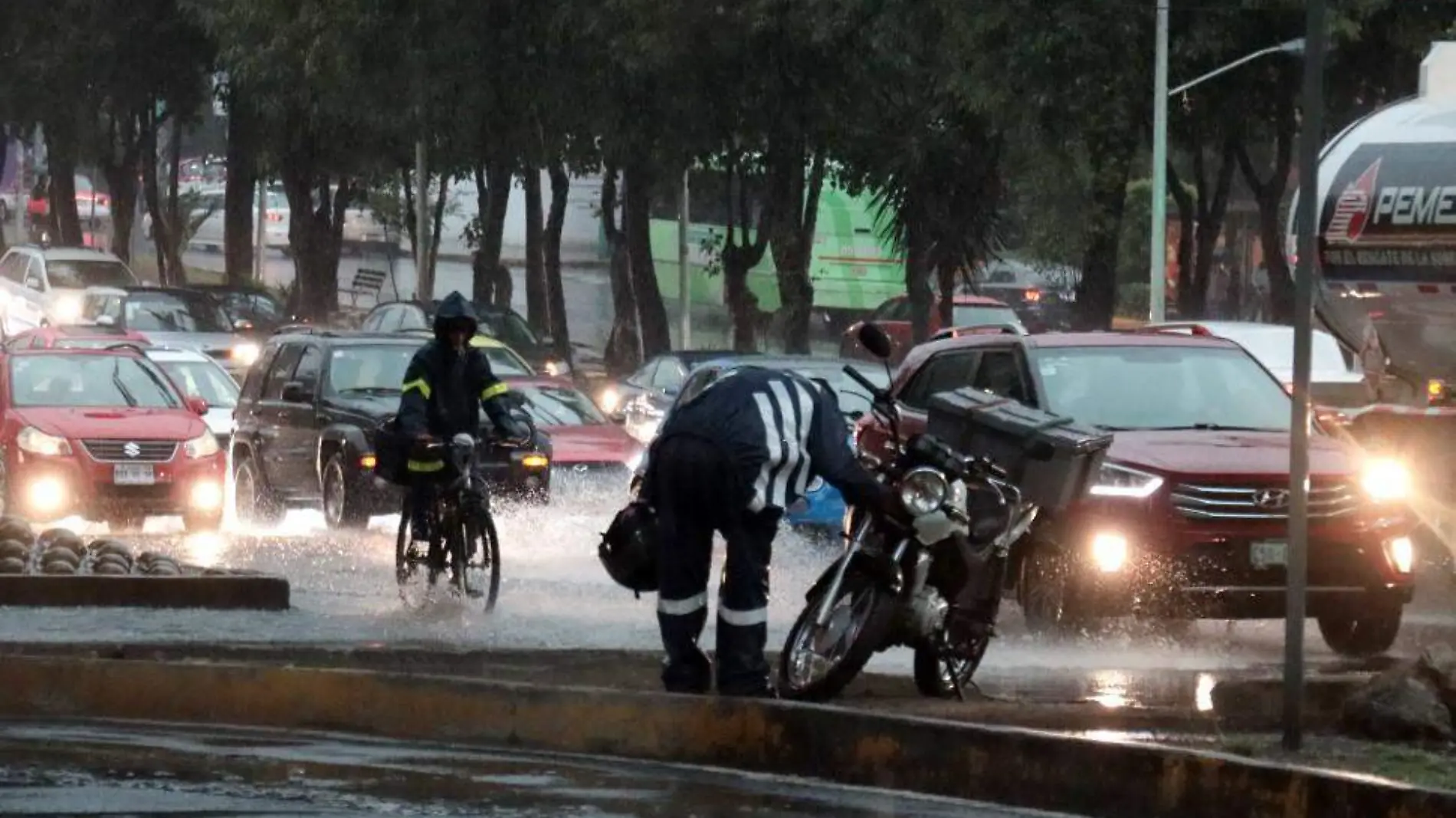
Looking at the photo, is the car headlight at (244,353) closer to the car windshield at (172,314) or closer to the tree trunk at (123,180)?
the car windshield at (172,314)

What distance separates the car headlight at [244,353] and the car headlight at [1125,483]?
90.9ft

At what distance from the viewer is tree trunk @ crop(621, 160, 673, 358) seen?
43781 mm

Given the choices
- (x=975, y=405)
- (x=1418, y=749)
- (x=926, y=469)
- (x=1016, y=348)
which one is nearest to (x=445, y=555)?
(x=1016, y=348)

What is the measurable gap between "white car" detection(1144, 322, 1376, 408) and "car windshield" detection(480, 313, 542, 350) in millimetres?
15202

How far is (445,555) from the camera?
655 inches

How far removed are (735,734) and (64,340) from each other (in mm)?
19135

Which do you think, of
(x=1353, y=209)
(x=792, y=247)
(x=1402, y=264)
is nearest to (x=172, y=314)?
(x=792, y=247)

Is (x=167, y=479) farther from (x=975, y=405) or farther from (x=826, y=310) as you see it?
(x=826, y=310)

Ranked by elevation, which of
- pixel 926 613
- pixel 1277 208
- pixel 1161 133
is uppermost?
pixel 1161 133

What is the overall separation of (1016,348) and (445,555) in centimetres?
344

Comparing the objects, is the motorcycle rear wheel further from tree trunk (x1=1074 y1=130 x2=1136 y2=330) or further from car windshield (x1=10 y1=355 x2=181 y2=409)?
tree trunk (x1=1074 y1=130 x2=1136 y2=330)

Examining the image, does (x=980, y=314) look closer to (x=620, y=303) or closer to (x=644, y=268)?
(x=620, y=303)

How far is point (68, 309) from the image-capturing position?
145 ft

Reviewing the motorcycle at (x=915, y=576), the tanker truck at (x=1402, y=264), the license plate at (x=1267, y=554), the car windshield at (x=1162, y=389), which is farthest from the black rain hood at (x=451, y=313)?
the tanker truck at (x=1402, y=264)
